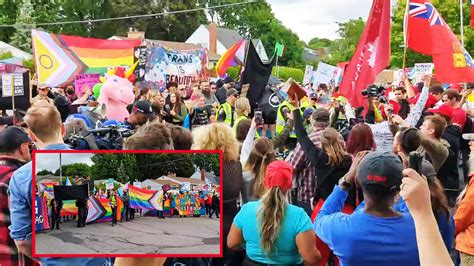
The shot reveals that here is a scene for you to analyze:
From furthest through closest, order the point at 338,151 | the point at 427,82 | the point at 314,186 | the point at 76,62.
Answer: the point at 76,62, the point at 427,82, the point at 314,186, the point at 338,151

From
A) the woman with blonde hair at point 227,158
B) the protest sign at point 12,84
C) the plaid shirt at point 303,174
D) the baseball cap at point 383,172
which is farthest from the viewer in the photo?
the protest sign at point 12,84

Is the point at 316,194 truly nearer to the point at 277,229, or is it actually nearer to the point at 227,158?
the point at 227,158

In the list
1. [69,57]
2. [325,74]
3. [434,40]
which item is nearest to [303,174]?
[434,40]

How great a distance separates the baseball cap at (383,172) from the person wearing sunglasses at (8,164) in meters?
2.19

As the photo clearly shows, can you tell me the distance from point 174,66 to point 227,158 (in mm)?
13957

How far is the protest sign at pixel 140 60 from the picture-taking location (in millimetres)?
16922

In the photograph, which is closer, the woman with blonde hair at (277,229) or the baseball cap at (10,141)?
the woman with blonde hair at (277,229)

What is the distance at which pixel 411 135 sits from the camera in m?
5.12

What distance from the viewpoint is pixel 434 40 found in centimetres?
1176

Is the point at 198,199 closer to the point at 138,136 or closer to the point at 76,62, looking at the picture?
the point at 138,136

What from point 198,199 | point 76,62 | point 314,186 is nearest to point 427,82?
point 314,186

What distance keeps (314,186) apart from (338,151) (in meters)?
0.59

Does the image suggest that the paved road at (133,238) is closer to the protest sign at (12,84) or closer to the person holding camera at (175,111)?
the person holding camera at (175,111)

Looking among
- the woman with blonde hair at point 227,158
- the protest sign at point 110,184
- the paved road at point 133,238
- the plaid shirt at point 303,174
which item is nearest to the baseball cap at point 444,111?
the plaid shirt at point 303,174
